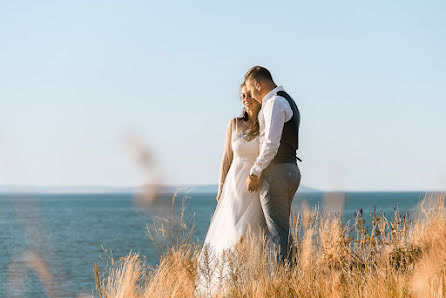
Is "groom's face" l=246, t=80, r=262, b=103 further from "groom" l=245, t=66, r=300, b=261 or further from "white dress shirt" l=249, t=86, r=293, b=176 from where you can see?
"white dress shirt" l=249, t=86, r=293, b=176

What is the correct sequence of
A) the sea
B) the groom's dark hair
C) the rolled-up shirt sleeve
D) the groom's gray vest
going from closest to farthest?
the sea < the rolled-up shirt sleeve < the groom's gray vest < the groom's dark hair

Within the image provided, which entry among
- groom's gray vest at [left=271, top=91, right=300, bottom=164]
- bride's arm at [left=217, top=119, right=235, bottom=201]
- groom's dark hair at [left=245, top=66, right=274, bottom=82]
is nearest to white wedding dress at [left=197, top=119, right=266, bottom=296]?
bride's arm at [left=217, top=119, right=235, bottom=201]

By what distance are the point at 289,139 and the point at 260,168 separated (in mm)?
318

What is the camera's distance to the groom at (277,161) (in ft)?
12.9

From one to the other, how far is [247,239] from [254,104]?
101 cm

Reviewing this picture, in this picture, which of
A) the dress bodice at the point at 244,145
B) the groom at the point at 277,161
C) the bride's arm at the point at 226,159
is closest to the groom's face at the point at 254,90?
the groom at the point at 277,161

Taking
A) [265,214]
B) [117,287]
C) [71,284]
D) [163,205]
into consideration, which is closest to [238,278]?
[265,214]

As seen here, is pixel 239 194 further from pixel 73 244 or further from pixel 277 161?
pixel 73 244

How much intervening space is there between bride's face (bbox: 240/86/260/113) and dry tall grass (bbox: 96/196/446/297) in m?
0.88

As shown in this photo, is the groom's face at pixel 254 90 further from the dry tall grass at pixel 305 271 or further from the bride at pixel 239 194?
the dry tall grass at pixel 305 271

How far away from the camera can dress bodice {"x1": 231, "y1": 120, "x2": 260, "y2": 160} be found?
14.0 ft

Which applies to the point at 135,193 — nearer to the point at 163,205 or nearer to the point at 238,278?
the point at 163,205

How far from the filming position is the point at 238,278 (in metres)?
3.92

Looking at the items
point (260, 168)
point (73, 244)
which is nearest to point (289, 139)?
point (260, 168)
